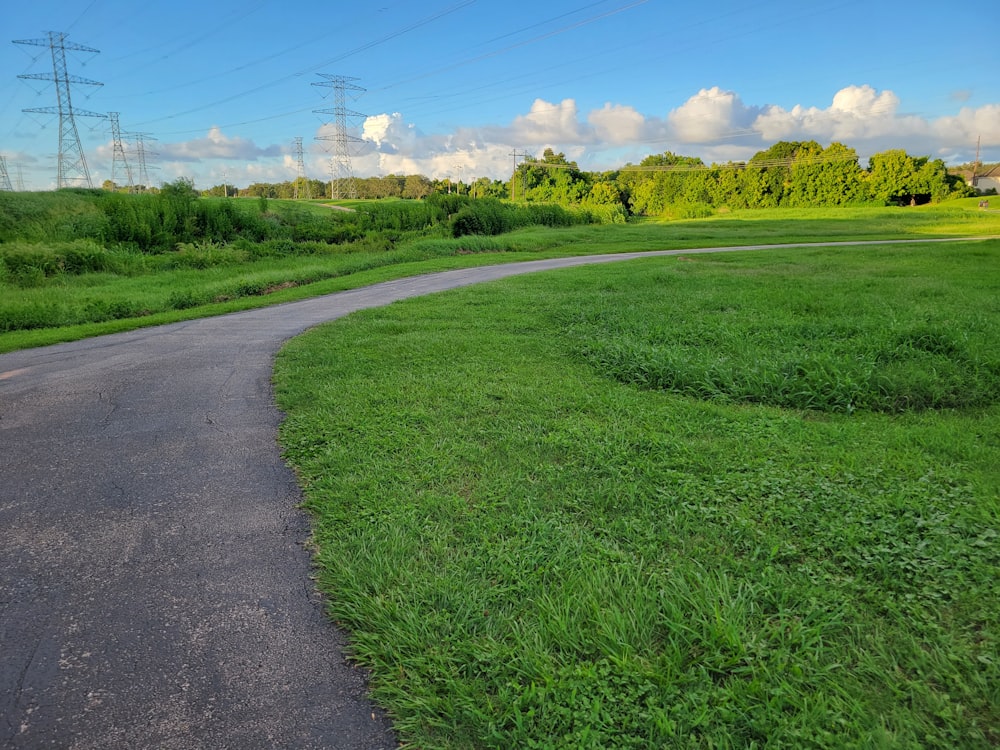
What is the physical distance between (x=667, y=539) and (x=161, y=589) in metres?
2.47

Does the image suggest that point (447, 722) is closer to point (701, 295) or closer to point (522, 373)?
Result: point (522, 373)

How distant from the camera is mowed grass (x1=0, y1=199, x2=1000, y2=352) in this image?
10.9 metres

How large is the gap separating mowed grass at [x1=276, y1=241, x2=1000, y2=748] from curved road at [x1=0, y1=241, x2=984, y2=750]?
199 millimetres

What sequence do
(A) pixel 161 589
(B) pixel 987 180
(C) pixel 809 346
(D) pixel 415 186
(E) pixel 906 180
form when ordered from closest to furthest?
(A) pixel 161 589, (C) pixel 809 346, (E) pixel 906 180, (B) pixel 987 180, (D) pixel 415 186

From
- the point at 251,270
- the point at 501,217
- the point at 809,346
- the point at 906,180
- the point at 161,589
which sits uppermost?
the point at 906,180

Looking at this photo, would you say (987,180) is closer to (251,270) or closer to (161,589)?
(251,270)

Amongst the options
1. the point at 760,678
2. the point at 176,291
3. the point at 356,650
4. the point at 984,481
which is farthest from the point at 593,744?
the point at 176,291

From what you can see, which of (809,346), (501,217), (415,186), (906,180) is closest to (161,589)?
(809,346)

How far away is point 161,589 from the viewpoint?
8.91ft

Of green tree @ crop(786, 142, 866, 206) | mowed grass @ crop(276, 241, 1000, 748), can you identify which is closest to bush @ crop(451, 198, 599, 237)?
mowed grass @ crop(276, 241, 1000, 748)

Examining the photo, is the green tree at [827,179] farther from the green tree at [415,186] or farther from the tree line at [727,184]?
the green tree at [415,186]

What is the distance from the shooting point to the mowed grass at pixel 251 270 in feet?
35.8

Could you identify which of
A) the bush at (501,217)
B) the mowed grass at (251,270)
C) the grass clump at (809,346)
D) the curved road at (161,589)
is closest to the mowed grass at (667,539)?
the grass clump at (809,346)

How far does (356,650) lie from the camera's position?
2342 mm
